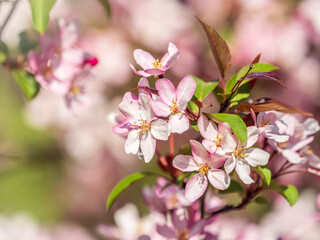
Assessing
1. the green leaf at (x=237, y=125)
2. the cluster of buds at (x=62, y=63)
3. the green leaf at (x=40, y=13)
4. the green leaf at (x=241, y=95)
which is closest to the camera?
the green leaf at (x=237, y=125)

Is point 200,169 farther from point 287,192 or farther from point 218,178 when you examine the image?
point 287,192

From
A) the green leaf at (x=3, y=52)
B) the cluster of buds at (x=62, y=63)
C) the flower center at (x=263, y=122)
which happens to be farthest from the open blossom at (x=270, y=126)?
the green leaf at (x=3, y=52)

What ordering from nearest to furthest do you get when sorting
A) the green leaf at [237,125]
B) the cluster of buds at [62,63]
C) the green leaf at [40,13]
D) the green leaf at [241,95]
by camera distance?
1. the green leaf at [237,125]
2. the green leaf at [241,95]
3. the green leaf at [40,13]
4. the cluster of buds at [62,63]

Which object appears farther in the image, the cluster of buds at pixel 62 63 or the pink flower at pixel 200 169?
the cluster of buds at pixel 62 63

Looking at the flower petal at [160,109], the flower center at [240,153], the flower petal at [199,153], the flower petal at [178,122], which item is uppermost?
the flower petal at [160,109]

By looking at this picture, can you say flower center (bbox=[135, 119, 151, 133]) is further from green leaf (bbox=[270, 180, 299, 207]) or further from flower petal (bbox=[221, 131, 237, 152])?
green leaf (bbox=[270, 180, 299, 207])

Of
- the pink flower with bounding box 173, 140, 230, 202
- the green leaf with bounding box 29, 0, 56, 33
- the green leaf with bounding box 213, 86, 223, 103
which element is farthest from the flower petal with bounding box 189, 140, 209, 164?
the green leaf with bounding box 29, 0, 56, 33

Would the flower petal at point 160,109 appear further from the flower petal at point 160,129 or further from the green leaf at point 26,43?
the green leaf at point 26,43

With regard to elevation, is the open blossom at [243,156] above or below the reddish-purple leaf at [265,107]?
below
